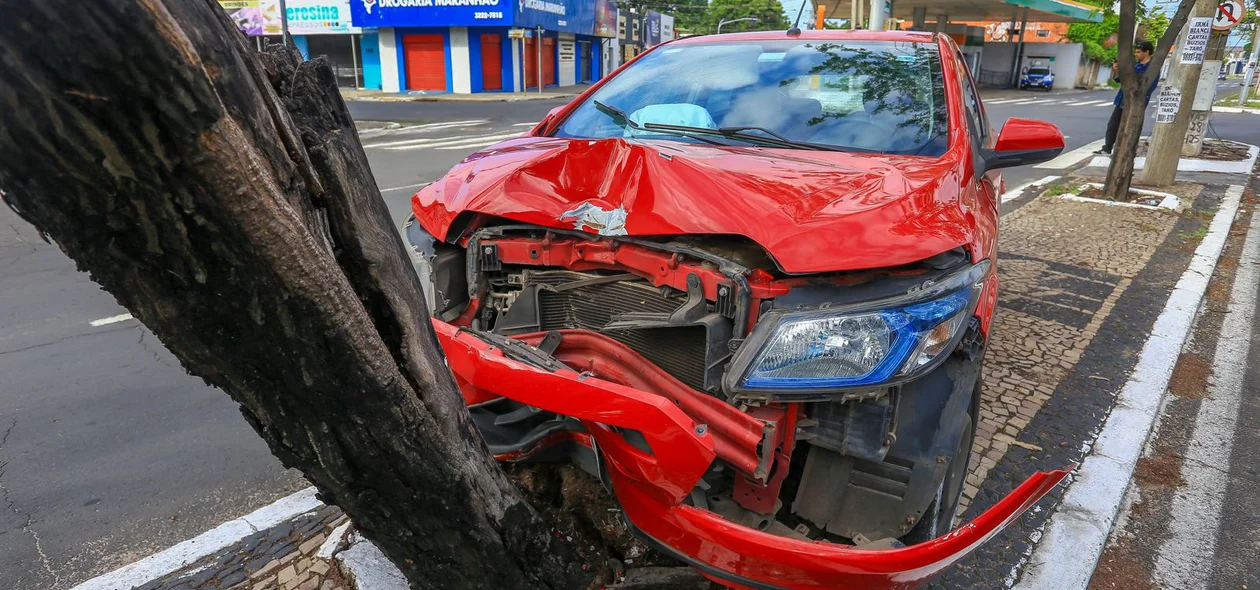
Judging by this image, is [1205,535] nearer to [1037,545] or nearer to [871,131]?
[1037,545]

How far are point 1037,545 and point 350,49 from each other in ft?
120

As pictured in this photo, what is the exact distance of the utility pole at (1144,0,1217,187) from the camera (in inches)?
378

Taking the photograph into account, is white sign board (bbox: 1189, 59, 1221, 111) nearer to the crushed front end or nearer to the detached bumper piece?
the crushed front end

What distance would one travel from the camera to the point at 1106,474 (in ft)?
10.9

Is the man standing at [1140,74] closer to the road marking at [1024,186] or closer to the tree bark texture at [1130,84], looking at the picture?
the tree bark texture at [1130,84]

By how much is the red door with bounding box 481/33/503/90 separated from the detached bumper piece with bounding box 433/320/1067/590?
32003mm

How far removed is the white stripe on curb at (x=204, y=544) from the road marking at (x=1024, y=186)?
944 centimetres

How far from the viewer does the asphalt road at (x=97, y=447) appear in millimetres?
2855

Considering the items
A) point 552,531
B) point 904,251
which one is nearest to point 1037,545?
point 904,251

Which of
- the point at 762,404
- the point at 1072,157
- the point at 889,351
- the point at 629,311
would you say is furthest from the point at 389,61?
the point at 889,351

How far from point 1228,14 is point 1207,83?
1.15 m

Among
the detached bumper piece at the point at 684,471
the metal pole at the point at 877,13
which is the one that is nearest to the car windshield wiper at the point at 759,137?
the detached bumper piece at the point at 684,471

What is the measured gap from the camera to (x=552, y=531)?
217cm

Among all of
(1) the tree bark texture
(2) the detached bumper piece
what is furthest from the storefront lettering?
(2) the detached bumper piece
